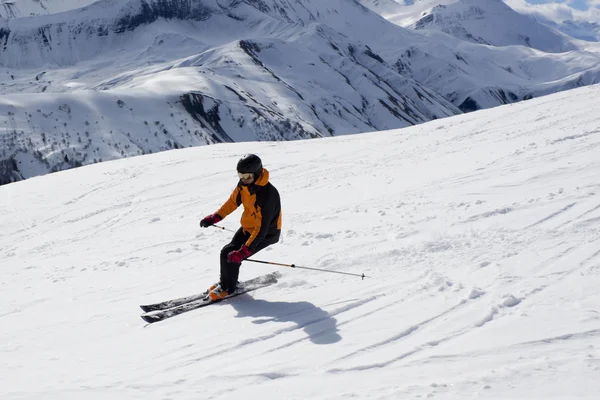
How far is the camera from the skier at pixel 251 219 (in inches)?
282

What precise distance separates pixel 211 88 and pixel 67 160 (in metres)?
58.3

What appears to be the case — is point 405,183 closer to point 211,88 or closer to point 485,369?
point 485,369

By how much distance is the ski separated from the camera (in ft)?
23.3

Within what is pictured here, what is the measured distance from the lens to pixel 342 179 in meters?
16.6

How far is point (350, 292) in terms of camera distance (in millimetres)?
7363

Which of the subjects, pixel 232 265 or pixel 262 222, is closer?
pixel 262 222

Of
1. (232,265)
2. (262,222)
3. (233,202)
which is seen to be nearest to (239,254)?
(232,265)

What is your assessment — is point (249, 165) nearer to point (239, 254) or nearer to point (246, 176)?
point (246, 176)

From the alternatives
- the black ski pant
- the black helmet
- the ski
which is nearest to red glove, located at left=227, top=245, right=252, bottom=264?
the black ski pant

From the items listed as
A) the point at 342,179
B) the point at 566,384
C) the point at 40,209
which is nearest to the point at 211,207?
the point at 342,179

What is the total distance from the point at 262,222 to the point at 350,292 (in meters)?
1.56

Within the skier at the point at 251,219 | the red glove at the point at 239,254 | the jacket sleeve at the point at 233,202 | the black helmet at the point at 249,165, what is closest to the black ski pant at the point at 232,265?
the skier at the point at 251,219

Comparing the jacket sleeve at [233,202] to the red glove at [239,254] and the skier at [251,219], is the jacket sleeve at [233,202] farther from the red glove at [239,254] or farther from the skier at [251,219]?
the red glove at [239,254]

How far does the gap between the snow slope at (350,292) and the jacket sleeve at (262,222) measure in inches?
35.9
